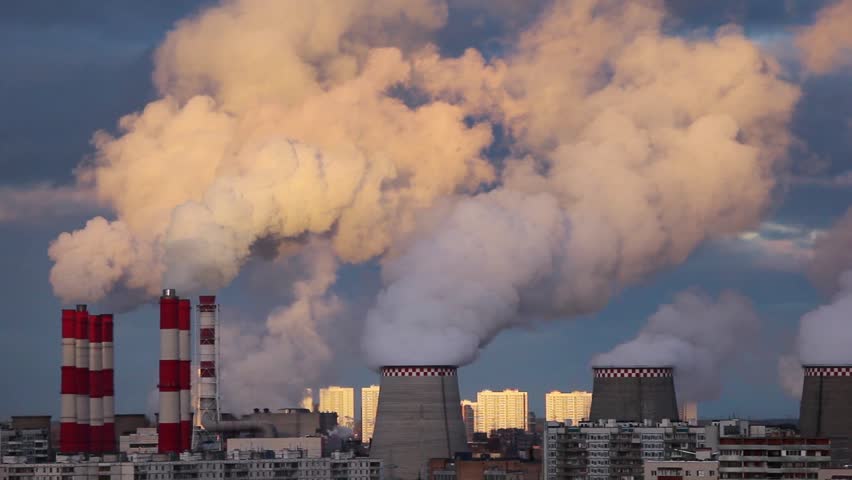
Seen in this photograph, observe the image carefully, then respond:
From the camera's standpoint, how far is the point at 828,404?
7588 cm

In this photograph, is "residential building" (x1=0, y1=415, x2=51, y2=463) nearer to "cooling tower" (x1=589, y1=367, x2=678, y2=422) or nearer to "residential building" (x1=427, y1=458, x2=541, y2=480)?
"residential building" (x1=427, y1=458, x2=541, y2=480)

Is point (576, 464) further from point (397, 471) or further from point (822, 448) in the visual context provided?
point (822, 448)

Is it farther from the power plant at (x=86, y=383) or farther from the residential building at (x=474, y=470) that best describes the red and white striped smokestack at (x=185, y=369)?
the residential building at (x=474, y=470)

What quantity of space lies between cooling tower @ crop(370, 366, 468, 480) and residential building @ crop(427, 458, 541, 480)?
320 millimetres

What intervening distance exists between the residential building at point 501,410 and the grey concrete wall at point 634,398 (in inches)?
2004

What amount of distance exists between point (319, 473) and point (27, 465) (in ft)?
33.0

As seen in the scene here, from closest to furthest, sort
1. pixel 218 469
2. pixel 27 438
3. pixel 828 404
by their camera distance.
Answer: pixel 218 469 → pixel 828 404 → pixel 27 438

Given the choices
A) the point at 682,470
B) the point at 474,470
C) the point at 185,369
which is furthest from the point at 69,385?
the point at 682,470

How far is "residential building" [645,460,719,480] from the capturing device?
60.6 meters

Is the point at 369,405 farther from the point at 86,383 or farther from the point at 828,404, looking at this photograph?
the point at 828,404

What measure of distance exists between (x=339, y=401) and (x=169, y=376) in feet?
160

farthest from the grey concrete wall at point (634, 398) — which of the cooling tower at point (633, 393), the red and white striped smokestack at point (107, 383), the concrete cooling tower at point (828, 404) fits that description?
the red and white striped smokestack at point (107, 383)

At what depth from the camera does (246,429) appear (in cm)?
8238

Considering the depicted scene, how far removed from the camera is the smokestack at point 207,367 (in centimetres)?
7881
